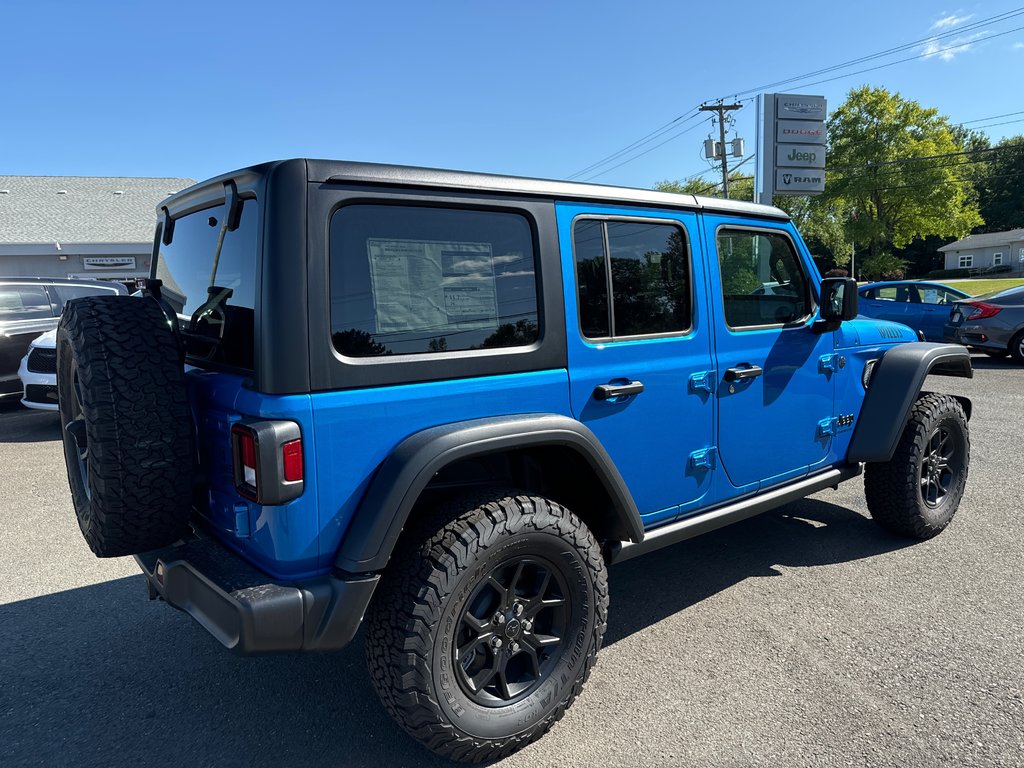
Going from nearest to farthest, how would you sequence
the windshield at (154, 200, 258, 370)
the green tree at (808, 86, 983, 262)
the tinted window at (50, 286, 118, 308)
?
the windshield at (154, 200, 258, 370) < the tinted window at (50, 286, 118, 308) < the green tree at (808, 86, 983, 262)

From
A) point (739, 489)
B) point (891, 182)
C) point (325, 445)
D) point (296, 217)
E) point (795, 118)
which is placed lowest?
point (739, 489)

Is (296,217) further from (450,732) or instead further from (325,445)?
(450,732)

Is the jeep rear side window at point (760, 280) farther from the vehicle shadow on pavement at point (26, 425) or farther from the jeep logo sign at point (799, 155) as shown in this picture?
the jeep logo sign at point (799, 155)

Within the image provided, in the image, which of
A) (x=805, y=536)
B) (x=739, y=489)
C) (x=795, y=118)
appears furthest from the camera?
(x=795, y=118)

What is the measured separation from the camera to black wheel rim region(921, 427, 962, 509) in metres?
4.16

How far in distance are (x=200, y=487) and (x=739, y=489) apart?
2372 millimetres

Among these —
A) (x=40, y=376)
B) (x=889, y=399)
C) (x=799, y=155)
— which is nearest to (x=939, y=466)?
(x=889, y=399)

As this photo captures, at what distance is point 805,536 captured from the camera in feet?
14.2

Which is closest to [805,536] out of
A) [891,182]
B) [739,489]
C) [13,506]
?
[739,489]

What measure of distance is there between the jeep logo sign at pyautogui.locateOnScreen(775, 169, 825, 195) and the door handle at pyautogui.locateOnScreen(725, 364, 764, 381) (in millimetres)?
14371

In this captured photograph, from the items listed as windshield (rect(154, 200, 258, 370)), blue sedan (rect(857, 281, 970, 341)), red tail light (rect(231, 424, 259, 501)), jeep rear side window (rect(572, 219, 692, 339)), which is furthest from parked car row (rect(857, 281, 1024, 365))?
red tail light (rect(231, 424, 259, 501))

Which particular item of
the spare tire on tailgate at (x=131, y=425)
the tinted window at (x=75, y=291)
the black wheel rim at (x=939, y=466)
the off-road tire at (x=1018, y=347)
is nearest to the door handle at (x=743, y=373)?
the black wheel rim at (x=939, y=466)

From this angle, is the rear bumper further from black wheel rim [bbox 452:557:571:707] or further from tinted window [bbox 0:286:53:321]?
tinted window [bbox 0:286:53:321]

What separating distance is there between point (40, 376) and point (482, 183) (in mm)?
7303
